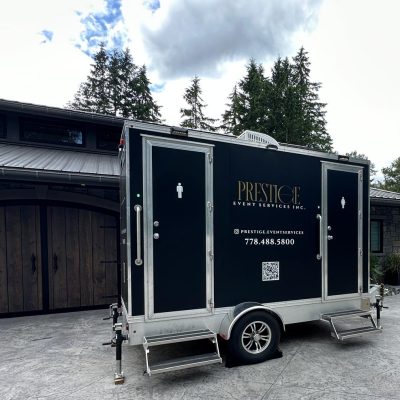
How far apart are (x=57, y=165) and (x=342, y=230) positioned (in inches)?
230

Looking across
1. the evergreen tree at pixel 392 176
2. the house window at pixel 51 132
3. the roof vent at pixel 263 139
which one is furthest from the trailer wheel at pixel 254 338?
the evergreen tree at pixel 392 176

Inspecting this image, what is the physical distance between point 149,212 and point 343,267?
325cm

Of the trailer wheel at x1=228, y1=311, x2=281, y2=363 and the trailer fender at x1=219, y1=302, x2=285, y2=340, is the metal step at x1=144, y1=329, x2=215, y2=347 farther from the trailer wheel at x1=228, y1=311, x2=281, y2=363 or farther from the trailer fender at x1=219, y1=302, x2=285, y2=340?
the trailer wheel at x1=228, y1=311, x2=281, y2=363

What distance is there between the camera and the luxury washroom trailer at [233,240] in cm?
309

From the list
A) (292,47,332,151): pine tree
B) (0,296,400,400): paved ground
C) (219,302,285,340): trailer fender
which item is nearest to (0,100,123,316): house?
(0,296,400,400): paved ground

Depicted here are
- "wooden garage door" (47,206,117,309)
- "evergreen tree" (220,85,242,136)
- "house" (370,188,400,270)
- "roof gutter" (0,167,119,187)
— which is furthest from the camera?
"evergreen tree" (220,85,242,136)

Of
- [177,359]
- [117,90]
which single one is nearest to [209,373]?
[177,359]

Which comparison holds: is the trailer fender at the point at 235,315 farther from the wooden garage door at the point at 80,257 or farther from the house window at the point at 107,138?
the house window at the point at 107,138

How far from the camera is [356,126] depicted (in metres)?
27.1

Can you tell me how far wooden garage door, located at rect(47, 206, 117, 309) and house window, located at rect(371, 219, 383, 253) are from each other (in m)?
8.53

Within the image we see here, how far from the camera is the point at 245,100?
22719mm

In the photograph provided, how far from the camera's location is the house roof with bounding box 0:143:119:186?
5043 mm

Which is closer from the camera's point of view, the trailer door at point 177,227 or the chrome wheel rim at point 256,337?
the trailer door at point 177,227

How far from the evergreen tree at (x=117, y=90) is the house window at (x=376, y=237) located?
2090 cm
